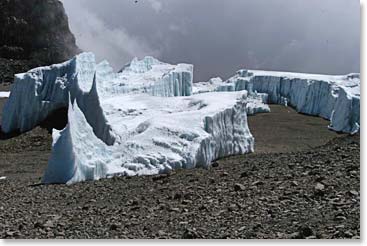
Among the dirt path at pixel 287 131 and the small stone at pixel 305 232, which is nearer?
the small stone at pixel 305 232

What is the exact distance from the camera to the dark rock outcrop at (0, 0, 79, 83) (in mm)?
31812

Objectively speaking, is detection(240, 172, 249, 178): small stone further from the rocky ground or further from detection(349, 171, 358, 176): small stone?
detection(349, 171, 358, 176): small stone

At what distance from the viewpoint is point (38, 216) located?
4.78 metres

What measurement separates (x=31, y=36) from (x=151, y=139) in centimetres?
2705

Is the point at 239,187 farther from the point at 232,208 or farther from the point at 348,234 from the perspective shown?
the point at 348,234

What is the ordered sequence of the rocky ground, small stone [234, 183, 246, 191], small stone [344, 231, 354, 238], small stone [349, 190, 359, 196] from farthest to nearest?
small stone [234, 183, 246, 191] < small stone [349, 190, 359, 196] < the rocky ground < small stone [344, 231, 354, 238]

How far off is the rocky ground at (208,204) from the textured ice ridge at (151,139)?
1.88ft

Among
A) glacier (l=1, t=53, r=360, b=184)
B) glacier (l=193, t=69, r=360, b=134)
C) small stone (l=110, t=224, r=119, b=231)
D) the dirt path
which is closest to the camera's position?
small stone (l=110, t=224, r=119, b=231)

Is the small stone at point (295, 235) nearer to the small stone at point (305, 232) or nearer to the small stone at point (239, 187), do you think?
the small stone at point (305, 232)

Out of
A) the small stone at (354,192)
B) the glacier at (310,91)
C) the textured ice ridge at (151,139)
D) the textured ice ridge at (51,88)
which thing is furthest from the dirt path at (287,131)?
the small stone at (354,192)

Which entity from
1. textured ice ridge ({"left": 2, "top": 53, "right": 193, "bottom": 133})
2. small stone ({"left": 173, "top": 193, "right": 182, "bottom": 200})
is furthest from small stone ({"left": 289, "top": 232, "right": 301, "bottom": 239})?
textured ice ridge ({"left": 2, "top": 53, "right": 193, "bottom": 133})

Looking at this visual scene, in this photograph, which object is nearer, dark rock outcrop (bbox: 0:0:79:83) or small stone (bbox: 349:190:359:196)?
small stone (bbox: 349:190:359:196)

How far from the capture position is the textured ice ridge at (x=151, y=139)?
7.09 m

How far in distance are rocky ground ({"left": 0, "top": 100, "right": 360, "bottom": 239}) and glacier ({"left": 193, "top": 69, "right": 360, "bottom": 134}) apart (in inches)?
366
